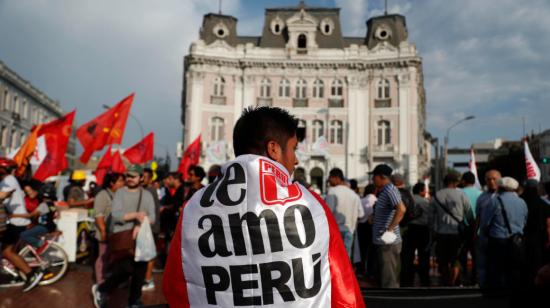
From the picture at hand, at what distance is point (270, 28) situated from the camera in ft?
116

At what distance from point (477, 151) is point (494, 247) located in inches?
3483

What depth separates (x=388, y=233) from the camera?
5215 mm

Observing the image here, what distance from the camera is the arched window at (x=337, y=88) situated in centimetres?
3338

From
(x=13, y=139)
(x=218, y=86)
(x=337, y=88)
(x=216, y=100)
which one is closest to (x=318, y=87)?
(x=337, y=88)

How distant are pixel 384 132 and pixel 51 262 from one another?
93.2 feet

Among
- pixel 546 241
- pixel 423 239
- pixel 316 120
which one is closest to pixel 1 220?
pixel 423 239

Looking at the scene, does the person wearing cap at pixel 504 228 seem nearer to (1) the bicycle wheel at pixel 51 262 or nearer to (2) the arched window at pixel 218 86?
(1) the bicycle wheel at pixel 51 262

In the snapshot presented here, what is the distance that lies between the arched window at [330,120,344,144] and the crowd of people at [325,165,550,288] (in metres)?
25.8

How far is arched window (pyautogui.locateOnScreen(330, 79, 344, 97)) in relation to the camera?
33375 mm

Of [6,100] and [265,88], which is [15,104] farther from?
[265,88]

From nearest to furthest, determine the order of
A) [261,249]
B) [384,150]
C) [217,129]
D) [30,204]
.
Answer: [261,249] → [30,204] → [384,150] → [217,129]

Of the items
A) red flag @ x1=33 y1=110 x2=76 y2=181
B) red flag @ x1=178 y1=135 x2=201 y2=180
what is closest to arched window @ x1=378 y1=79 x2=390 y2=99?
red flag @ x1=178 y1=135 x2=201 y2=180

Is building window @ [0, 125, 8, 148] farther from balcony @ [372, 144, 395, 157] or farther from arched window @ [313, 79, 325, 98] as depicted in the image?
balcony @ [372, 144, 395, 157]

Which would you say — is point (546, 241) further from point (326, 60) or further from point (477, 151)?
point (477, 151)
